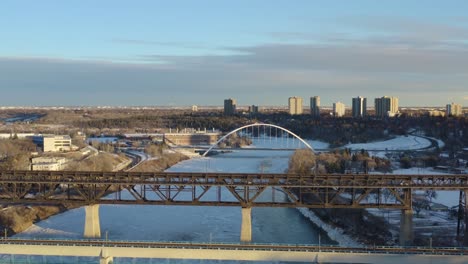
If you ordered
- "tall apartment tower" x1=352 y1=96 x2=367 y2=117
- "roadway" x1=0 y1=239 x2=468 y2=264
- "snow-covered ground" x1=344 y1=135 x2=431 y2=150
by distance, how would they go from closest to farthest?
1. "roadway" x1=0 y1=239 x2=468 y2=264
2. "snow-covered ground" x1=344 y1=135 x2=431 y2=150
3. "tall apartment tower" x1=352 y1=96 x2=367 y2=117

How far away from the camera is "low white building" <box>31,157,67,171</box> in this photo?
38.3m

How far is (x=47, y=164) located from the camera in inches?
1533

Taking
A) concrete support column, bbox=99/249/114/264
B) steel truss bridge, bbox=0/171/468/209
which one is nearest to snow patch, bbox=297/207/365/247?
steel truss bridge, bbox=0/171/468/209

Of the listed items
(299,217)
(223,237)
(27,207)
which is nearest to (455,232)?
(299,217)

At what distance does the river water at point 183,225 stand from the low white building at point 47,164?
12.5m

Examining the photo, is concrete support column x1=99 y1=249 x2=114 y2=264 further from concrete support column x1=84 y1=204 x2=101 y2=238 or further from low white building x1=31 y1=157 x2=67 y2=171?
low white building x1=31 y1=157 x2=67 y2=171

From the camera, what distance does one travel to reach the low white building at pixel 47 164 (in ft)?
126

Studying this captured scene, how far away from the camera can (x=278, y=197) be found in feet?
101

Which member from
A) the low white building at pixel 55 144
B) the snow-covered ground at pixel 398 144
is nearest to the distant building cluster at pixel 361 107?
the snow-covered ground at pixel 398 144

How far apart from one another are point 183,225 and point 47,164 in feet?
63.3

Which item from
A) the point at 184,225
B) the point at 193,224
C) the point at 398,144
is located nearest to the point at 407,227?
the point at 193,224

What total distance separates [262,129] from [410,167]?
6890 centimetres

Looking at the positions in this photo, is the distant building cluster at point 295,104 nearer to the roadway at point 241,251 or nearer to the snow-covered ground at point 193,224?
the snow-covered ground at point 193,224

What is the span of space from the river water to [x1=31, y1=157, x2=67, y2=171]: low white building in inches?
493
